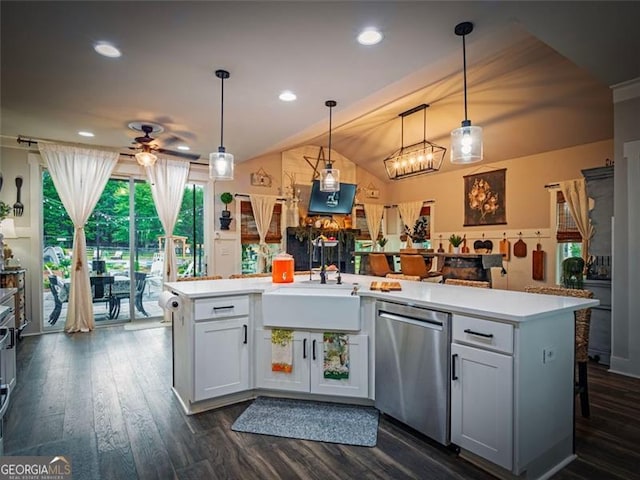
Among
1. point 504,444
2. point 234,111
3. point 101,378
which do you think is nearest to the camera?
point 504,444

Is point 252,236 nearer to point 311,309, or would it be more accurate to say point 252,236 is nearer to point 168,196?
point 168,196

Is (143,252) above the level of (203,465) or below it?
above

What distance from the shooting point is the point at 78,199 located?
501cm

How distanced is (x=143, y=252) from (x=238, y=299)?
3758 mm

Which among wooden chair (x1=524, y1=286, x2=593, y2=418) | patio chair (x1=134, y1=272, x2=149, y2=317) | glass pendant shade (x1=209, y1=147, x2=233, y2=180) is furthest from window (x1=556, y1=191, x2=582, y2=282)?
patio chair (x1=134, y1=272, x2=149, y2=317)

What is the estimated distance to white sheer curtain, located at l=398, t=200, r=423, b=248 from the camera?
7520mm

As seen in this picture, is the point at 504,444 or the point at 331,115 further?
the point at 331,115

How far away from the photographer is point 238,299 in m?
2.65

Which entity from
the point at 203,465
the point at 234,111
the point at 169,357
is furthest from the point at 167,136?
the point at 203,465

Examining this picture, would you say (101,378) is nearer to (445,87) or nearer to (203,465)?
(203,465)

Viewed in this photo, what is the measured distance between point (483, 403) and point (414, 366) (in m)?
0.45

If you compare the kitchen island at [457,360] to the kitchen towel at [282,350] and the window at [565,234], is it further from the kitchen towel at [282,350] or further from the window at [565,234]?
the window at [565,234]

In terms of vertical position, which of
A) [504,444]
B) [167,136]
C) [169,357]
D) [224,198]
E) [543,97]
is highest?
[543,97]

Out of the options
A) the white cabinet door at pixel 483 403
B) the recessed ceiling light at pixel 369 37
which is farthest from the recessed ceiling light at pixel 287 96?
the white cabinet door at pixel 483 403
